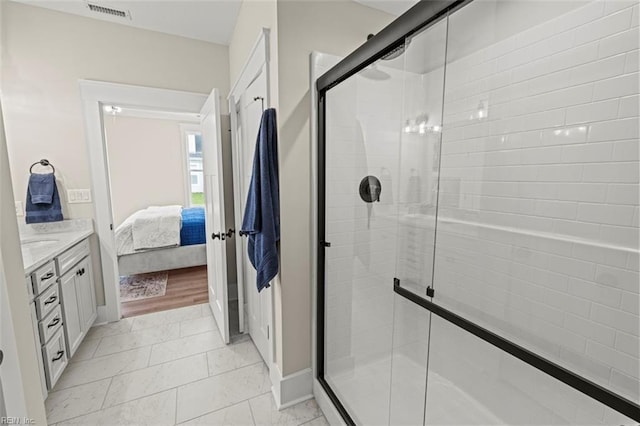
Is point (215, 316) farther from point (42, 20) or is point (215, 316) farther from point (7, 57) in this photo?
point (42, 20)

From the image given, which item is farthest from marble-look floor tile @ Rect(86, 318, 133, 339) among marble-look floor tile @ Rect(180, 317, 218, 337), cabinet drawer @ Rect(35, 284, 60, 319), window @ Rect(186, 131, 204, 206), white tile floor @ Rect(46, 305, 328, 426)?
window @ Rect(186, 131, 204, 206)

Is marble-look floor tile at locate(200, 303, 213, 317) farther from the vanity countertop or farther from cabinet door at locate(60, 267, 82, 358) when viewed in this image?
the vanity countertop

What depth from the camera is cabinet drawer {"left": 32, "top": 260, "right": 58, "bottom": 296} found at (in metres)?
1.64

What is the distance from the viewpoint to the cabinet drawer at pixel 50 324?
1.69 m

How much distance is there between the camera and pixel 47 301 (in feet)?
5.78

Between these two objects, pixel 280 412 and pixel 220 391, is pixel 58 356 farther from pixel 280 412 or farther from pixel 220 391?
pixel 280 412

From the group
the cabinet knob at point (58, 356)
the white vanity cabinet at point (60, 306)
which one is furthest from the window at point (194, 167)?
the cabinet knob at point (58, 356)

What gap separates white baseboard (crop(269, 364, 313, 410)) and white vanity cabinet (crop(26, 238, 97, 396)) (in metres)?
1.34

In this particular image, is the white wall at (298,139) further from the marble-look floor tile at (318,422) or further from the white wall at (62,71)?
the white wall at (62,71)

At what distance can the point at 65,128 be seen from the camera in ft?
7.95

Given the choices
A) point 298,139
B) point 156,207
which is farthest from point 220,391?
point 156,207

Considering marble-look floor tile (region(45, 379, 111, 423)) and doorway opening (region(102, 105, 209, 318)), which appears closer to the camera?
marble-look floor tile (region(45, 379, 111, 423))

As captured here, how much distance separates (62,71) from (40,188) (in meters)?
0.99

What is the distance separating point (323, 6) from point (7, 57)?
8.28 feet
